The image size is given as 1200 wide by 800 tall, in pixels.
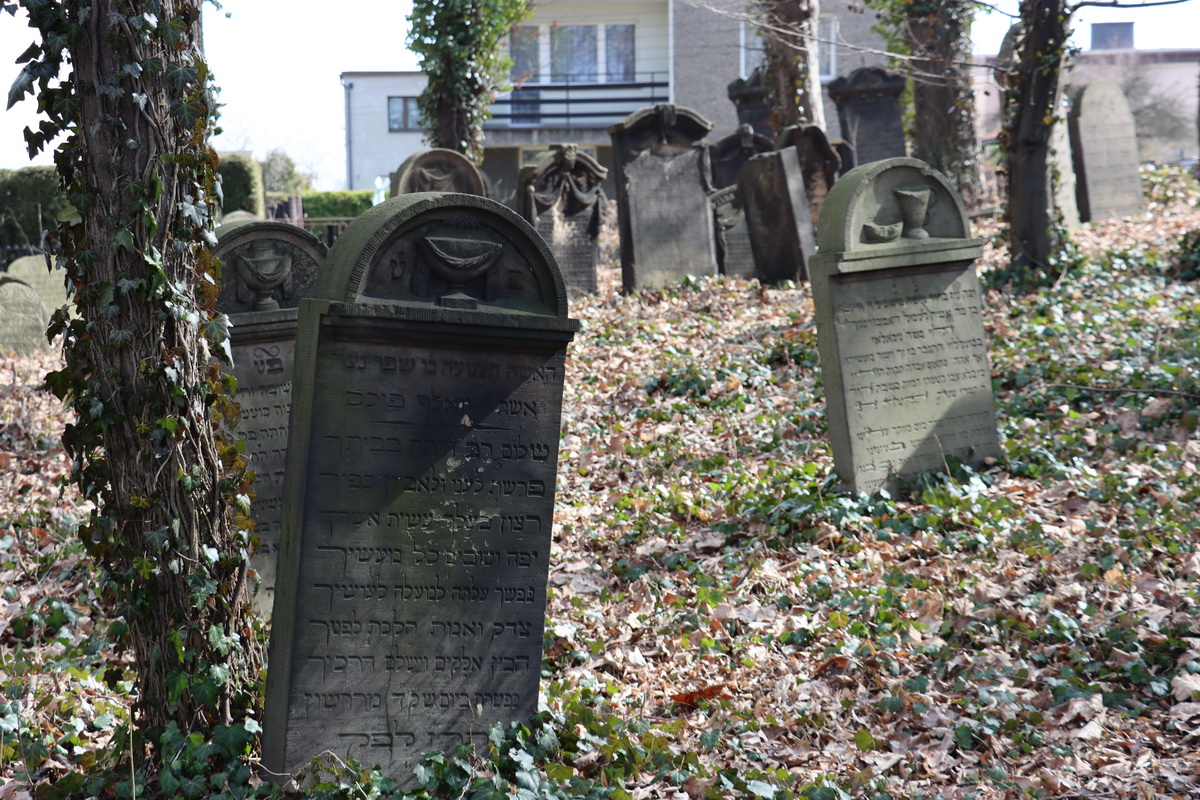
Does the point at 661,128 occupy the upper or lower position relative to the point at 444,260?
upper

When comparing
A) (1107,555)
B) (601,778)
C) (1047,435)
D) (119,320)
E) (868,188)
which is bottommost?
(601,778)

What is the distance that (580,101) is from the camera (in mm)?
31156

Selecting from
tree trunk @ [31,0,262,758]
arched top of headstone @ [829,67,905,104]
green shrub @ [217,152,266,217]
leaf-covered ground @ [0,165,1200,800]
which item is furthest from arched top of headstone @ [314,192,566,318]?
arched top of headstone @ [829,67,905,104]

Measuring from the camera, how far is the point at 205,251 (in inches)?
144

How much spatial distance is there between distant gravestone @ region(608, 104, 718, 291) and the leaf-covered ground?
439 cm

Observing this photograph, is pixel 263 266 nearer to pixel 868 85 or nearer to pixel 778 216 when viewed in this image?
pixel 778 216

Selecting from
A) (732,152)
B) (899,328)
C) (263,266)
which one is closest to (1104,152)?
(732,152)

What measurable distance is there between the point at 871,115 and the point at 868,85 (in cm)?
59

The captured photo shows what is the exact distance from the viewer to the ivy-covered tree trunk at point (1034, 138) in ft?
35.4

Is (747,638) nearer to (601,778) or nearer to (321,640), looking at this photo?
(601,778)

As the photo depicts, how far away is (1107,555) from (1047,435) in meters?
2.28

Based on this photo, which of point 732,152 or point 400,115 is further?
point 400,115

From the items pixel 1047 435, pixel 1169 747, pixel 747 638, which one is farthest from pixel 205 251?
pixel 1047 435

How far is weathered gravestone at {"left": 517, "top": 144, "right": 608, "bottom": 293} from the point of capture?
14102mm
